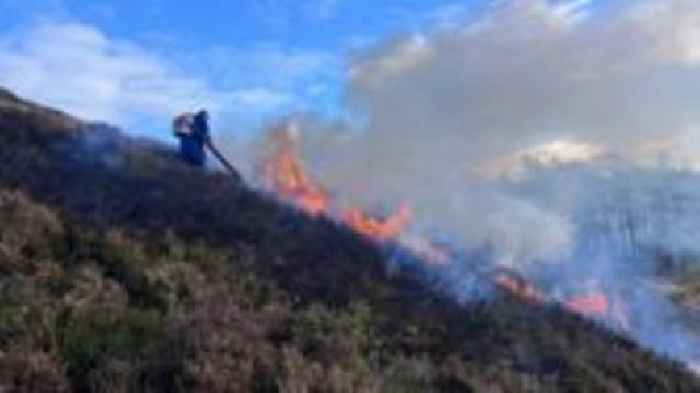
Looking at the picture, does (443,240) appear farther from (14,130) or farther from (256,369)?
(256,369)

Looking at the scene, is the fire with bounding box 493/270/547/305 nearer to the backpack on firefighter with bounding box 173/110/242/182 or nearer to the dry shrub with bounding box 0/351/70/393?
the backpack on firefighter with bounding box 173/110/242/182

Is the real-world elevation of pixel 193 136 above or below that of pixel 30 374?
above

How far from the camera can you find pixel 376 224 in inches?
1220

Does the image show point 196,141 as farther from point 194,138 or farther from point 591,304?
point 591,304

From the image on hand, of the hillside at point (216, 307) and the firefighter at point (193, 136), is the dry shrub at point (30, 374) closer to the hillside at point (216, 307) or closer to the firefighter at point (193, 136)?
the hillside at point (216, 307)

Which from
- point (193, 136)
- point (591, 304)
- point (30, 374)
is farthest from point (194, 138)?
point (30, 374)

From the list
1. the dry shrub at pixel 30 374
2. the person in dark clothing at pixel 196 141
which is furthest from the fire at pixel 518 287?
A: the dry shrub at pixel 30 374

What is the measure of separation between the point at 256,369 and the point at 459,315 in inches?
302

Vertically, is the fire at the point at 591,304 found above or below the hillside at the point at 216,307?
below

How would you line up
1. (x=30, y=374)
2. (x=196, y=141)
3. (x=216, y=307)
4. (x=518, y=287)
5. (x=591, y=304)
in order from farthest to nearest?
(x=591, y=304)
(x=196, y=141)
(x=518, y=287)
(x=216, y=307)
(x=30, y=374)

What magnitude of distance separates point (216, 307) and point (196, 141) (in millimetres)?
13987

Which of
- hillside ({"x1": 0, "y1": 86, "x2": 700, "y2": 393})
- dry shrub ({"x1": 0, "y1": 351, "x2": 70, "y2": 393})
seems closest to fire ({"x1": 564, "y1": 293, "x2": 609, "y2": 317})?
hillside ({"x1": 0, "y1": 86, "x2": 700, "y2": 393})

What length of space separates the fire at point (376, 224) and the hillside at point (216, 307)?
1.92 meters

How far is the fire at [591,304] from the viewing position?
3062cm
